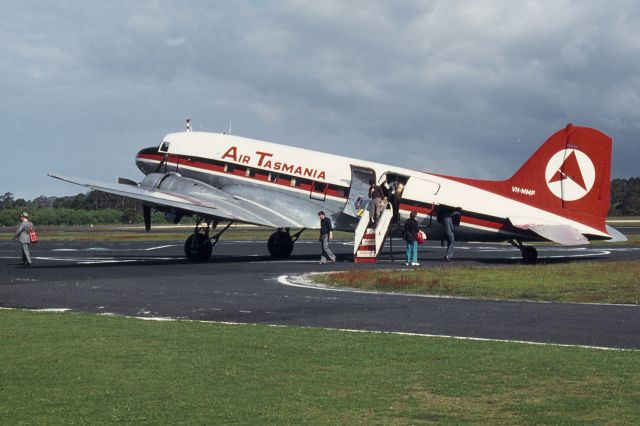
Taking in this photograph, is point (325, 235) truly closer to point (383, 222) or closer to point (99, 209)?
point (383, 222)

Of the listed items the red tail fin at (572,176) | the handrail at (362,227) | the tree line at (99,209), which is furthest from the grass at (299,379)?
the tree line at (99,209)

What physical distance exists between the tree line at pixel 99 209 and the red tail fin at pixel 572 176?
322 feet

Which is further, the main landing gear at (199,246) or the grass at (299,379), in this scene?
the main landing gear at (199,246)

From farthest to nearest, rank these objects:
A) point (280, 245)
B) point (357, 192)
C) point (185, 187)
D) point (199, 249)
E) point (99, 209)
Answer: point (99, 209) → point (280, 245) → point (185, 187) → point (199, 249) → point (357, 192)

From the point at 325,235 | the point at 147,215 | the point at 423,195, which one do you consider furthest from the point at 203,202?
the point at 423,195

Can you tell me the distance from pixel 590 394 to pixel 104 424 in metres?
5.57

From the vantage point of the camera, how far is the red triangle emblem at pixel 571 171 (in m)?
38.0

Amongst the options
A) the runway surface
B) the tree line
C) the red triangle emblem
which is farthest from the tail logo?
the tree line

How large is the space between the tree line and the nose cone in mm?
87781

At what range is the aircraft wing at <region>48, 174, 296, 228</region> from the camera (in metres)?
37.1

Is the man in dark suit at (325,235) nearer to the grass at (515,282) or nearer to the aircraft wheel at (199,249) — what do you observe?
the aircraft wheel at (199,249)

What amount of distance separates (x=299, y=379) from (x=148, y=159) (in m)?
32.6

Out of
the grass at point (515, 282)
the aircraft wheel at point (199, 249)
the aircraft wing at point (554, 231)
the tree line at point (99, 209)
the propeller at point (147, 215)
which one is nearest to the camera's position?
the grass at point (515, 282)

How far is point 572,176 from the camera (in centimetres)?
3819
